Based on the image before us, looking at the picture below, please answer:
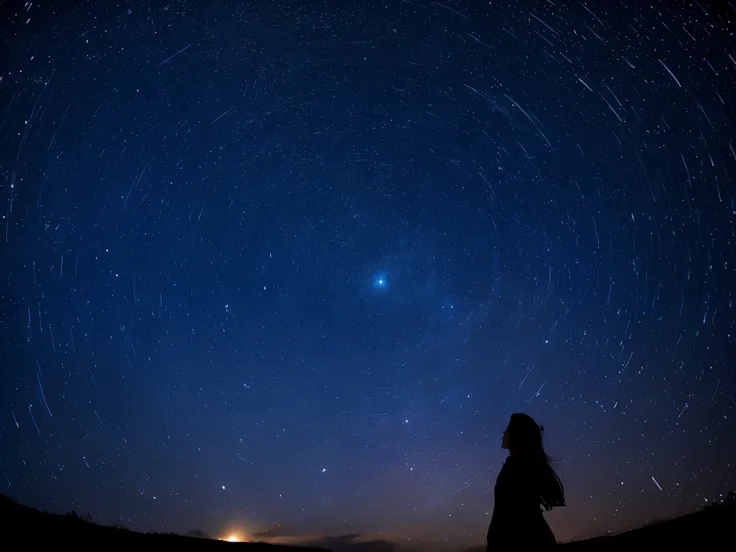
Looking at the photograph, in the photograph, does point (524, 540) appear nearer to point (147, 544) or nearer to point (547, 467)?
point (547, 467)


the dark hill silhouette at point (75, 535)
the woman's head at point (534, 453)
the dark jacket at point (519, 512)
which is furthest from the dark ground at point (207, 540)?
the dark jacket at point (519, 512)

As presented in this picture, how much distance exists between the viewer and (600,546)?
6699mm

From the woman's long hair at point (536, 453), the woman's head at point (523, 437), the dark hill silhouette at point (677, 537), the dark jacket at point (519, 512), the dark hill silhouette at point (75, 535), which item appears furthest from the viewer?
the dark hill silhouette at point (677, 537)

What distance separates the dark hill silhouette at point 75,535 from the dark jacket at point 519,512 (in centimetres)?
539

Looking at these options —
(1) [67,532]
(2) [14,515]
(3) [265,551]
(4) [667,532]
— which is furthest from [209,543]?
(4) [667,532]

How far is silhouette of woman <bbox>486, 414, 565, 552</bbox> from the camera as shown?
2.83m

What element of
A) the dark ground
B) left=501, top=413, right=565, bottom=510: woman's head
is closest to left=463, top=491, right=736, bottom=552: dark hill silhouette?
the dark ground

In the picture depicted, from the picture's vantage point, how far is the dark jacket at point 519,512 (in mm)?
2820

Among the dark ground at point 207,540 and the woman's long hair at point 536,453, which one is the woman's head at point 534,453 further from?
the dark ground at point 207,540

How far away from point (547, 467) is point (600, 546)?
528 centimetres

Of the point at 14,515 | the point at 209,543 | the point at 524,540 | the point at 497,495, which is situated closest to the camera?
the point at 524,540

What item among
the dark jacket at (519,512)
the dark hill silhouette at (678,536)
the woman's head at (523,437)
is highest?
the woman's head at (523,437)

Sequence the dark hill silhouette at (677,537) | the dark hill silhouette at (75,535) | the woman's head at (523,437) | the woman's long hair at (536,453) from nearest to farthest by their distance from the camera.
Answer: the woman's long hair at (536,453) → the woman's head at (523,437) → the dark hill silhouette at (75,535) → the dark hill silhouette at (677,537)

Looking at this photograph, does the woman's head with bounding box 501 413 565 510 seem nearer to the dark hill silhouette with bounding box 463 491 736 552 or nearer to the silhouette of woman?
the silhouette of woman
